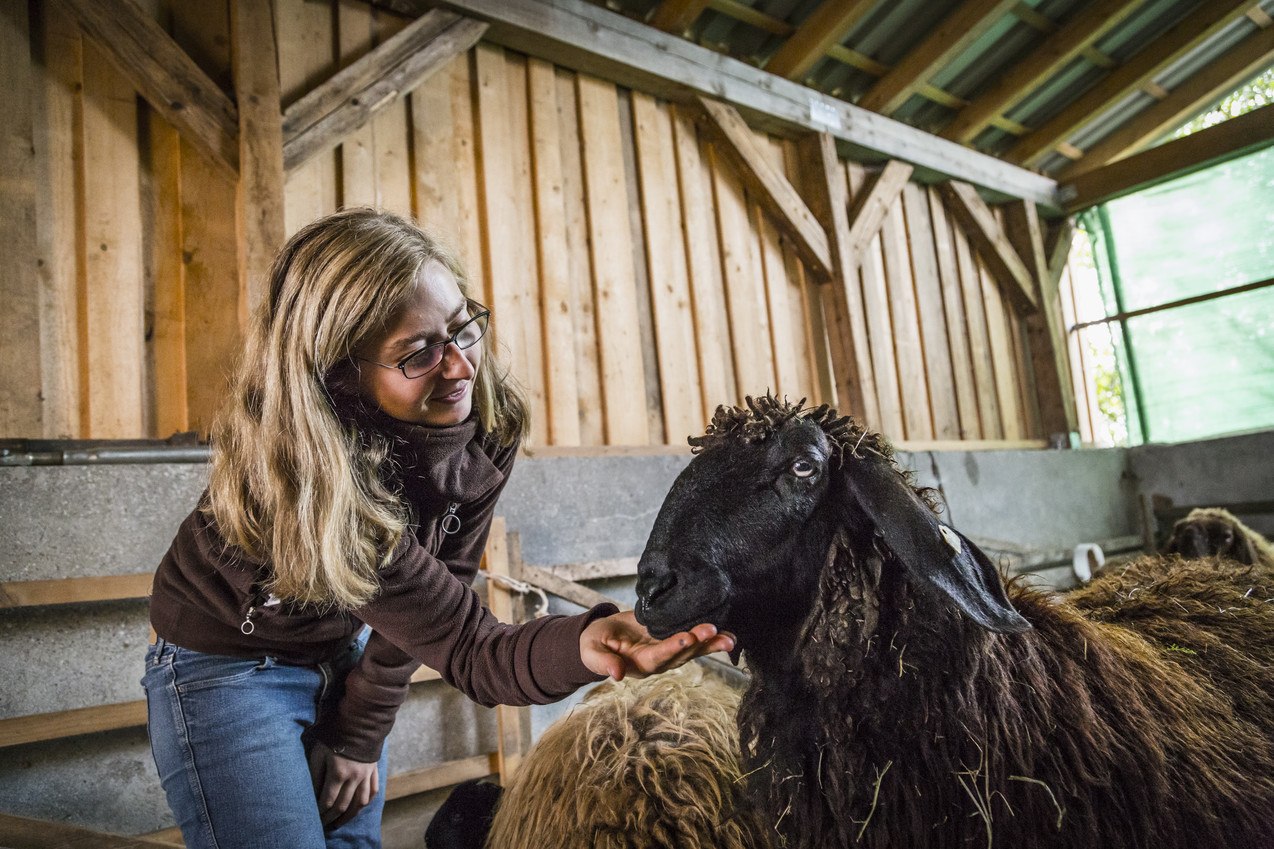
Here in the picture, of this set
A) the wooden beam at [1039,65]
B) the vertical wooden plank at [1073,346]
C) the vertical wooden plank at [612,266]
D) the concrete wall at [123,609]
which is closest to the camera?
the concrete wall at [123,609]

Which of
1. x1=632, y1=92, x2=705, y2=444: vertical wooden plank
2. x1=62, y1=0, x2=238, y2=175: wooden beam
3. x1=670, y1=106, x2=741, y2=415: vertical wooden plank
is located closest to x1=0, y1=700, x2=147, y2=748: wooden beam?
x1=62, y1=0, x2=238, y2=175: wooden beam

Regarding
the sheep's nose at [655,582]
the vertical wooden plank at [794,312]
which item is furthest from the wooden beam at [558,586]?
the vertical wooden plank at [794,312]

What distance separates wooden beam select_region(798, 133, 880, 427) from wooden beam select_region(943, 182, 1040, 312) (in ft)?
6.53

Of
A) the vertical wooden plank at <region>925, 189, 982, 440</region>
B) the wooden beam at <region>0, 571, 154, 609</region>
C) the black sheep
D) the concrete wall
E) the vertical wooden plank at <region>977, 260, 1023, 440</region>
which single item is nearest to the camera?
the black sheep

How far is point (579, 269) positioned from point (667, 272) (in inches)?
28.8

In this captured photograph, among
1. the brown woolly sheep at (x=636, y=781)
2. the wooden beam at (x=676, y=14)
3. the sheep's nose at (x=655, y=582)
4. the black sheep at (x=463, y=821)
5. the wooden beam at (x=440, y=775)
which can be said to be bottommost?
the wooden beam at (x=440, y=775)

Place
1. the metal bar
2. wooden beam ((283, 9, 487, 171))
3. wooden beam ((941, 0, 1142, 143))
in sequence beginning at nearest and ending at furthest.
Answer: wooden beam ((283, 9, 487, 171)) → wooden beam ((941, 0, 1142, 143)) → the metal bar

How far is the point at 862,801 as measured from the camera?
1.52 meters

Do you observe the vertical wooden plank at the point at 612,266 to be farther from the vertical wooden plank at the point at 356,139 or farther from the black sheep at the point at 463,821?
the black sheep at the point at 463,821

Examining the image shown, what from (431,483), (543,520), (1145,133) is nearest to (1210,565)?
(431,483)

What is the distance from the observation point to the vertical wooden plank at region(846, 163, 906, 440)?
22.0ft

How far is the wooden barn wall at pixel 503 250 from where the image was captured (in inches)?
137

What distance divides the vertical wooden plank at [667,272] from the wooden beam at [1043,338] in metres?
4.59

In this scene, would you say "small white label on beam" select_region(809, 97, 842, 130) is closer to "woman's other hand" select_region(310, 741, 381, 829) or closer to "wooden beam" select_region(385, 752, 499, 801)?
"wooden beam" select_region(385, 752, 499, 801)
